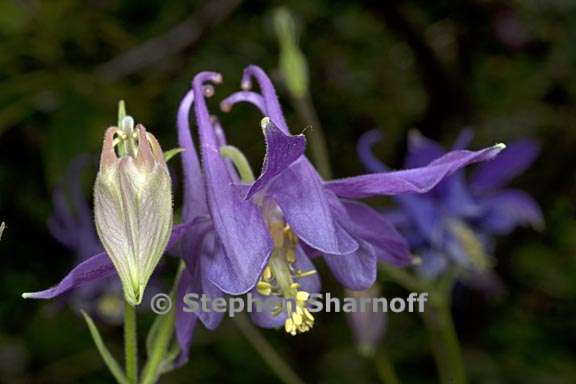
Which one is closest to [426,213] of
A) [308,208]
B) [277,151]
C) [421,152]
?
[421,152]

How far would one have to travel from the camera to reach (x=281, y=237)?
1.81 metres

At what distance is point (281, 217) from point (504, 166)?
4.74ft

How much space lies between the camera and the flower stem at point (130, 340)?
154cm

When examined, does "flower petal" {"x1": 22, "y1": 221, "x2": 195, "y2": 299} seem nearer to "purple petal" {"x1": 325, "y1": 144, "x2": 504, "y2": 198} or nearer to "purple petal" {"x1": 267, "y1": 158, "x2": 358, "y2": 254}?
"purple petal" {"x1": 267, "y1": 158, "x2": 358, "y2": 254}

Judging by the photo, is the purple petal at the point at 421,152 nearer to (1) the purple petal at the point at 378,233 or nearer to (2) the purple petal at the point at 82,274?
(1) the purple petal at the point at 378,233

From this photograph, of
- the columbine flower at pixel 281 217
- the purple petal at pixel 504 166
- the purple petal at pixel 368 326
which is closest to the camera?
the columbine flower at pixel 281 217

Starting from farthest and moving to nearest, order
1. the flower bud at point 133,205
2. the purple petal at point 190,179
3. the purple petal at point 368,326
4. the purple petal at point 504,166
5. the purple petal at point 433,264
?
1. the purple petal at point 504,166
2. the purple petal at point 433,264
3. the purple petal at point 368,326
4. the purple petal at point 190,179
5. the flower bud at point 133,205

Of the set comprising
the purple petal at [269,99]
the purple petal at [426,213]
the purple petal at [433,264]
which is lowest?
the purple petal at [433,264]

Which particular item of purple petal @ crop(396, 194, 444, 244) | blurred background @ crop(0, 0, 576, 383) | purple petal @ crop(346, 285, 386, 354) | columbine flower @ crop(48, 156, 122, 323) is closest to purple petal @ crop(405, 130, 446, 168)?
purple petal @ crop(396, 194, 444, 244)

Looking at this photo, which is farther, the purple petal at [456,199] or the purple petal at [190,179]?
the purple petal at [456,199]

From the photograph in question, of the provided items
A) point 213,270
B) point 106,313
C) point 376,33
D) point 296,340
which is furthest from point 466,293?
point 213,270

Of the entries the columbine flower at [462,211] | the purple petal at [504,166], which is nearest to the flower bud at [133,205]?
the columbine flower at [462,211]

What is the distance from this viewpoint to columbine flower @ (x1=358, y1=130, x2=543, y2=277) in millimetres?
2937

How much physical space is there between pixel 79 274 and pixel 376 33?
2.33 meters
